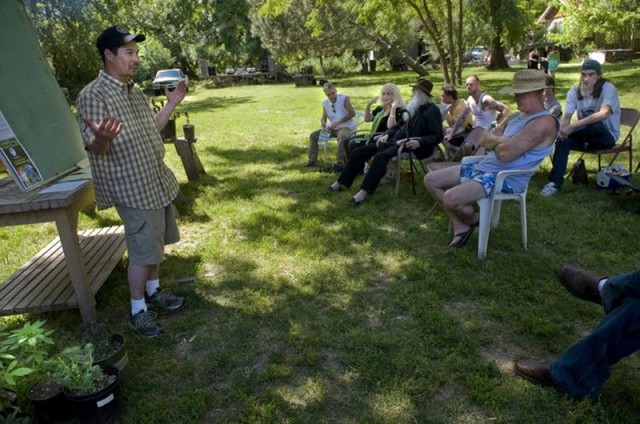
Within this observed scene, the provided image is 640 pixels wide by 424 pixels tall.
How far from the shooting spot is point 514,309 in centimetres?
325

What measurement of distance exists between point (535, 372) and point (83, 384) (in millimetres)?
2352

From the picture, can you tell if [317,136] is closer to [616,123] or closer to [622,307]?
[616,123]

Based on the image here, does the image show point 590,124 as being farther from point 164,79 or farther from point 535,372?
point 164,79

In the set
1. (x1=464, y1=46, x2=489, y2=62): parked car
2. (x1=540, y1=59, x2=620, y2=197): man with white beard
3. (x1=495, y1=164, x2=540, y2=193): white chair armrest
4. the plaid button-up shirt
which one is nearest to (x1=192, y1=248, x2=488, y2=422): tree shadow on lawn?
the plaid button-up shirt

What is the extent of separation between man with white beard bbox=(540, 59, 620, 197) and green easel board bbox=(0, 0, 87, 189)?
4951 millimetres

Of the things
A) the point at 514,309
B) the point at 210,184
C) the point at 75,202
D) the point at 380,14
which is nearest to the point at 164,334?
the point at 75,202

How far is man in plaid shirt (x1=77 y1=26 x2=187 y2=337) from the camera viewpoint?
2.79 meters

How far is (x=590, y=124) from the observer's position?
215 inches

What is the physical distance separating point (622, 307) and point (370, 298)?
1.68 m

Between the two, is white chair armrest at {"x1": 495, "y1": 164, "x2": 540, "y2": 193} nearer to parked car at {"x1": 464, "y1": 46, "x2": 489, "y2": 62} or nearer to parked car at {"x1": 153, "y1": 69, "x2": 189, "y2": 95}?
parked car at {"x1": 153, "y1": 69, "x2": 189, "y2": 95}

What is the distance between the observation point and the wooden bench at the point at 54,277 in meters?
Result: 3.15

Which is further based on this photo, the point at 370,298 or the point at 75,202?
the point at 370,298

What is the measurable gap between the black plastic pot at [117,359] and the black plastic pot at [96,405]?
0.36 ft

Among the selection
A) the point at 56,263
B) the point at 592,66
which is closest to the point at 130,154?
the point at 56,263
